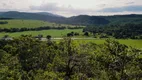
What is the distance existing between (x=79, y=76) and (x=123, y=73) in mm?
8622

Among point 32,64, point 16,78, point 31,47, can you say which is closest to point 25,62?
point 32,64

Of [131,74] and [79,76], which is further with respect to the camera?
[79,76]

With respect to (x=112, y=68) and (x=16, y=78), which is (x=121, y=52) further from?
(x=16, y=78)

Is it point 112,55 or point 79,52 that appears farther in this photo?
point 79,52

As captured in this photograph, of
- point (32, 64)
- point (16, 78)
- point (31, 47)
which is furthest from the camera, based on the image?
point (31, 47)

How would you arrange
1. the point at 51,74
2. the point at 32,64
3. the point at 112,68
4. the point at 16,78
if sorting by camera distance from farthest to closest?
the point at 32,64 < the point at 16,78 < the point at 51,74 < the point at 112,68

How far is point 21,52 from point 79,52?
58871 millimetres

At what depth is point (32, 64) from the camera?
90.6m

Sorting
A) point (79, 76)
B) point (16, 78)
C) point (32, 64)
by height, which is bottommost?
point (32, 64)

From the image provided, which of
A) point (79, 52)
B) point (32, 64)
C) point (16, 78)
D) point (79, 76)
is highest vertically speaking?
point (79, 52)

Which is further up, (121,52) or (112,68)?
(121,52)

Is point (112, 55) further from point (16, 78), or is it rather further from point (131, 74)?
point (16, 78)

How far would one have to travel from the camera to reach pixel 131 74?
34688 mm

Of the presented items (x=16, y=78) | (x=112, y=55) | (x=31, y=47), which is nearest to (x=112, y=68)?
(x=112, y=55)
